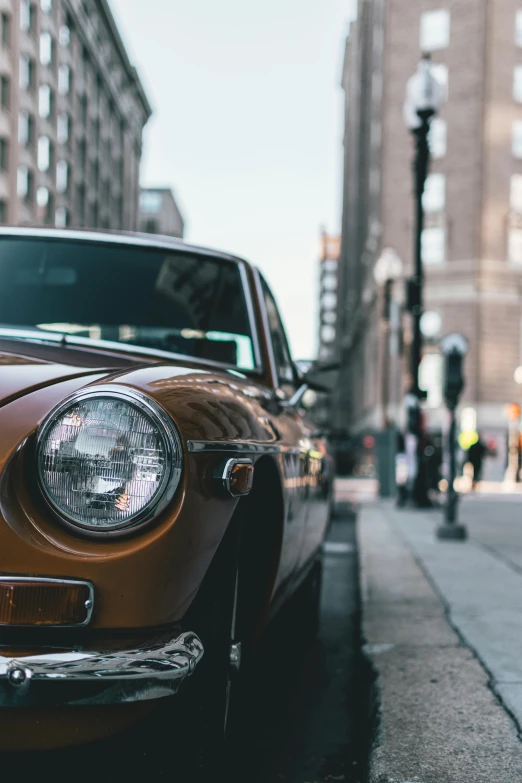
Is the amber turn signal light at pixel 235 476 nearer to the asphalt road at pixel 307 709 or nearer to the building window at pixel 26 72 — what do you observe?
the asphalt road at pixel 307 709

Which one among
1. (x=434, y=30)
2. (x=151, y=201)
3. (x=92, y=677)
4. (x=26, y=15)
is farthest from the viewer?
(x=151, y=201)

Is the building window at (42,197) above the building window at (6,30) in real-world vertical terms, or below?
below

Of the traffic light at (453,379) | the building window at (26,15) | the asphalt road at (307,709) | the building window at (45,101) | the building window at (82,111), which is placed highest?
the building window at (82,111)

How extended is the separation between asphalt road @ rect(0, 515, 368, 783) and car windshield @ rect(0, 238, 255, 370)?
1.29 m

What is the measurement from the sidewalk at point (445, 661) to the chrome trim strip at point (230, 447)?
94 centimetres

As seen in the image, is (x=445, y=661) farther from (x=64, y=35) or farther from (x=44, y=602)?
(x=64, y=35)

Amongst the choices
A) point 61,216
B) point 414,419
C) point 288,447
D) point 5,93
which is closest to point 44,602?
point 288,447

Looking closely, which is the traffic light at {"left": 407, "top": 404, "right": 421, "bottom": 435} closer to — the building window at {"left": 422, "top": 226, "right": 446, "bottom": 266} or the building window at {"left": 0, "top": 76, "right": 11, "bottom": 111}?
the building window at {"left": 0, "top": 76, "right": 11, "bottom": 111}

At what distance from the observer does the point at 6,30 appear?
3644cm

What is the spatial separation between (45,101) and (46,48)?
2.11 m

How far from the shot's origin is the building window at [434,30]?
47.9 meters

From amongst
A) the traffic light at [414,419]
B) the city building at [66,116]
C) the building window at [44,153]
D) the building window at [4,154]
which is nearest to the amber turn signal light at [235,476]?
the traffic light at [414,419]

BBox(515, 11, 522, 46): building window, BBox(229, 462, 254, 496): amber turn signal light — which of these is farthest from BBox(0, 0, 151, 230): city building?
BBox(229, 462, 254, 496): amber turn signal light

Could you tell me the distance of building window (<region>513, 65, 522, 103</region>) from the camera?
4675 centimetres
